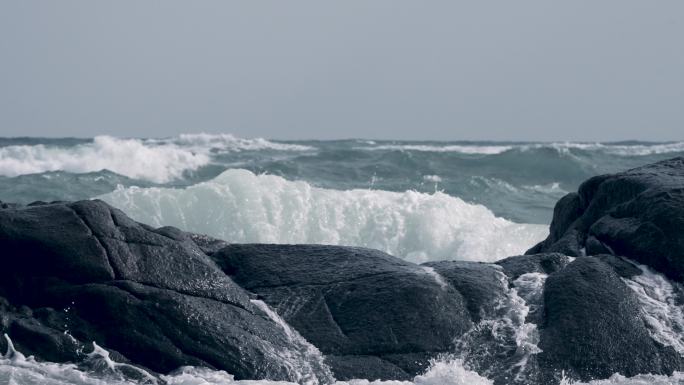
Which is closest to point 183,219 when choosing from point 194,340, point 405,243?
point 405,243

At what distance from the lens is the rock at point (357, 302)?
25.6 ft

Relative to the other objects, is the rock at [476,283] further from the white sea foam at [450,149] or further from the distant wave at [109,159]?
the white sea foam at [450,149]

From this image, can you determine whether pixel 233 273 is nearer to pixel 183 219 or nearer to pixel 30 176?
pixel 183 219

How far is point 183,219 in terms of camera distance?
17.5 meters

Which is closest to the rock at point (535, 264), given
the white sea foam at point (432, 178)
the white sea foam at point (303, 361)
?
the white sea foam at point (303, 361)

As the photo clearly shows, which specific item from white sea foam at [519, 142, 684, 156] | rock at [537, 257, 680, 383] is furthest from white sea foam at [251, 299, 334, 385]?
white sea foam at [519, 142, 684, 156]

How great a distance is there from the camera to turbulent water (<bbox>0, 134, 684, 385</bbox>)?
7781 millimetres

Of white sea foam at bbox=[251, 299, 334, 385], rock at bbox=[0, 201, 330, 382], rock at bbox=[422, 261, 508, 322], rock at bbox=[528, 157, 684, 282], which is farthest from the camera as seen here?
rock at bbox=[528, 157, 684, 282]

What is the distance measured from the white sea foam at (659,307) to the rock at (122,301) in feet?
8.70

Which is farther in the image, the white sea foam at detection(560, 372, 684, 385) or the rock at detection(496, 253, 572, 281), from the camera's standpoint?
the rock at detection(496, 253, 572, 281)

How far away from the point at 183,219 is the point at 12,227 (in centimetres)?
984

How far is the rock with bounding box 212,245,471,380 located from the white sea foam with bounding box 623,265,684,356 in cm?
144

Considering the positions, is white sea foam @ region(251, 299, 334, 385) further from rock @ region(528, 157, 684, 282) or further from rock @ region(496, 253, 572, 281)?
rock @ region(528, 157, 684, 282)

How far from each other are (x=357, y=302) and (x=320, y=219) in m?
9.70
